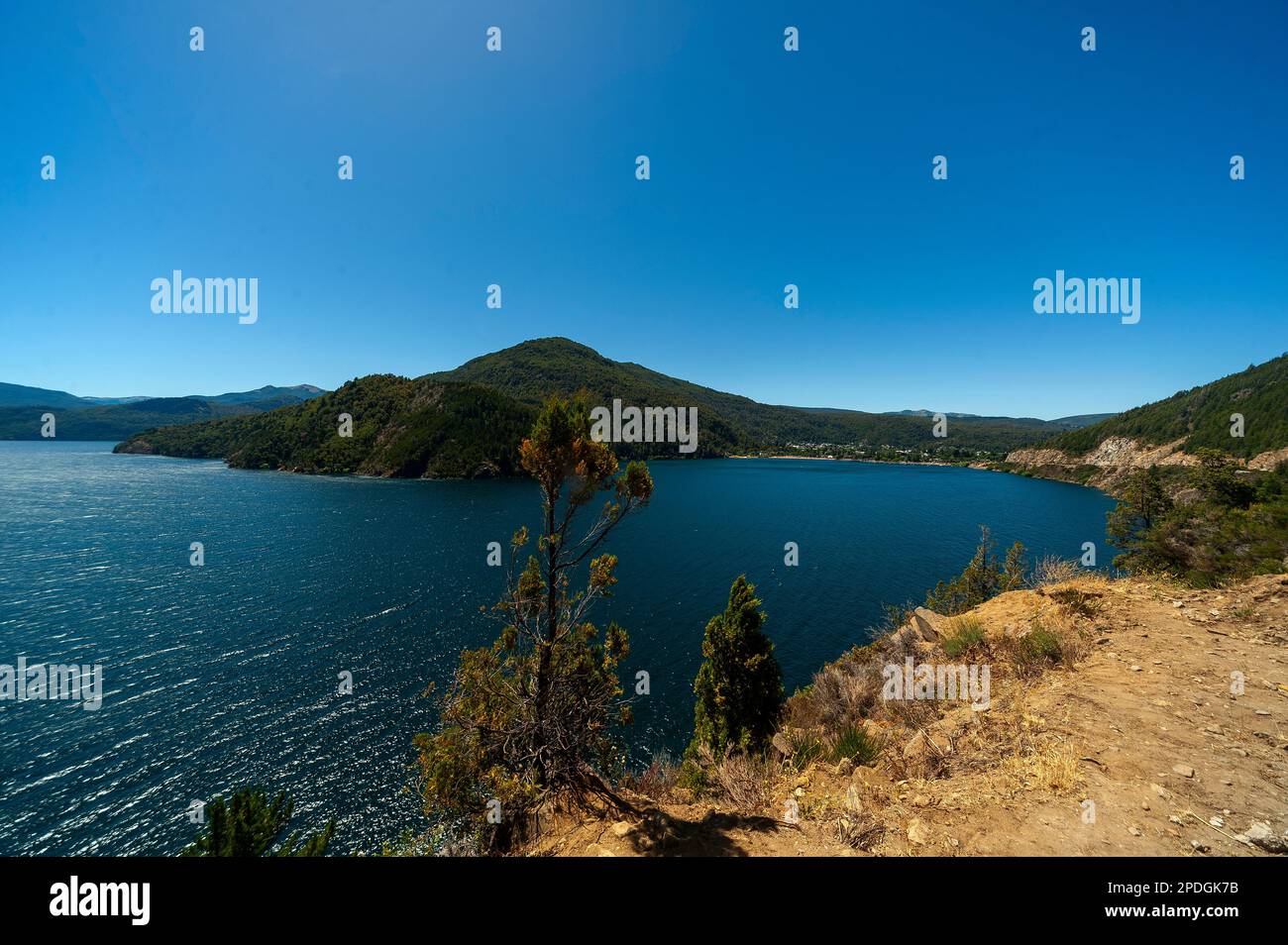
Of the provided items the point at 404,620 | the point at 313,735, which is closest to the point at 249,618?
the point at 404,620

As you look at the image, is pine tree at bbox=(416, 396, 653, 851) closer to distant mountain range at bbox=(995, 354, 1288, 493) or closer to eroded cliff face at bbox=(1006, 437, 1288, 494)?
distant mountain range at bbox=(995, 354, 1288, 493)

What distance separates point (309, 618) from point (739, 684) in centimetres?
3295

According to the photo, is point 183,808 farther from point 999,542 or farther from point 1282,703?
point 999,542

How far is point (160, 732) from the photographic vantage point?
→ 20469mm

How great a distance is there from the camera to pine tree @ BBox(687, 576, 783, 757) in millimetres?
16078

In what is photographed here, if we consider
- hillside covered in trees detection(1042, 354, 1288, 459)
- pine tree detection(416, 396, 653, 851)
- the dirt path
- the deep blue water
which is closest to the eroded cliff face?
hillside covered in trees detection(1042, 354, 1288, 459)

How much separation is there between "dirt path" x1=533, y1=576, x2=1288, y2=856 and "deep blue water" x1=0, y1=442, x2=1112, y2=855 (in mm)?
14940

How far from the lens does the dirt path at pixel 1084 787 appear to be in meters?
6.16

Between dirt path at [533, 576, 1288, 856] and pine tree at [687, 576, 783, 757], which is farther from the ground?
dirt path at [533, 576, 1288, 856]

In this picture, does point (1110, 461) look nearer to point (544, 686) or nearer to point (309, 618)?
point (544, 686)

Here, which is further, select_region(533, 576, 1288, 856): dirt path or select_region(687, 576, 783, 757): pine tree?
select_region(687, 576, 783, 757): pine tree

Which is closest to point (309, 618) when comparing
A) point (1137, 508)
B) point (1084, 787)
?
point (1084, 787)

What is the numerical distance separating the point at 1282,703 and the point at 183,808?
103ft
